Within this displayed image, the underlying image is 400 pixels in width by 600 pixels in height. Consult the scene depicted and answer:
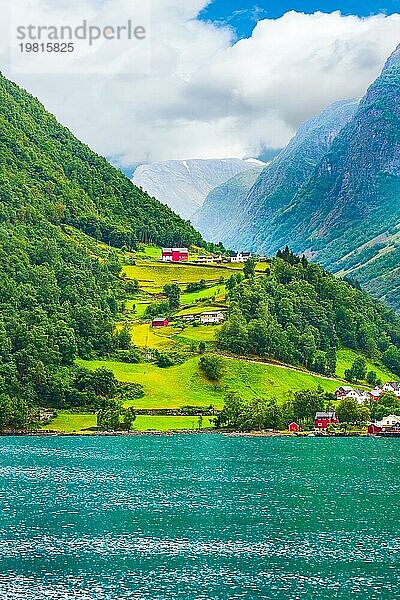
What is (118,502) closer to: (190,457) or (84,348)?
(190,457)

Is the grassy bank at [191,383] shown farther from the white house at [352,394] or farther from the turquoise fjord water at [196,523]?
the turquoise fjord water at [196,523]

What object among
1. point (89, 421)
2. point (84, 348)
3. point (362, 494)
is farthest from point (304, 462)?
point (84, 348)

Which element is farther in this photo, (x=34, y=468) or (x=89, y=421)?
(x=89, y=421)

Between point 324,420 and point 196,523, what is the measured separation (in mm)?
89434

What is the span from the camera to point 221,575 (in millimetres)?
68438

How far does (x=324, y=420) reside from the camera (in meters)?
173

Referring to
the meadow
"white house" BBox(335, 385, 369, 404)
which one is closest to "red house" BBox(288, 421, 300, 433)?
the meadow

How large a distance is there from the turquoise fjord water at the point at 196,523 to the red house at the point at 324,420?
30469 mm

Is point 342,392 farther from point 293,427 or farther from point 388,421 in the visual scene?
point 293,427

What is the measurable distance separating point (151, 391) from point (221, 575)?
111 metres

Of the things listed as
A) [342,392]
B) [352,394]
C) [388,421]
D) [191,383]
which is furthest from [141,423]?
[352,394]

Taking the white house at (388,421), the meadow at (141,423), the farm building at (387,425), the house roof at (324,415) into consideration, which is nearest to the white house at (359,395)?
the white house at (388,421)

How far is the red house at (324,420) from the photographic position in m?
172

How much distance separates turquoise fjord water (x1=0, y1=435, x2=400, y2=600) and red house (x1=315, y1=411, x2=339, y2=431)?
30469 millimetres
